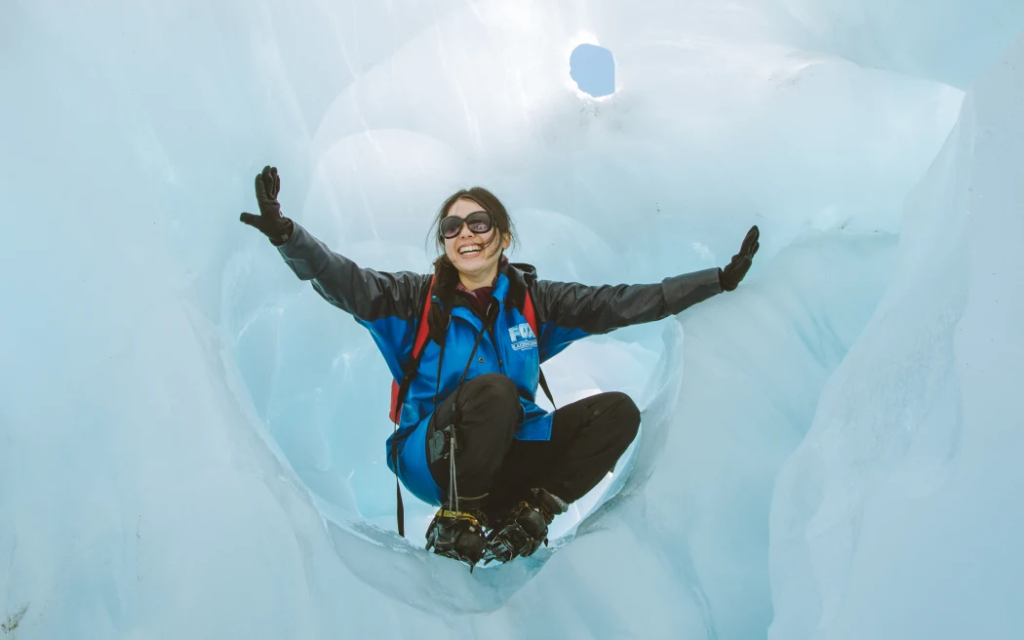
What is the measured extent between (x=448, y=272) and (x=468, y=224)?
5.4 inches

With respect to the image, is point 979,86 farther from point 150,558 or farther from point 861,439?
point 150,558

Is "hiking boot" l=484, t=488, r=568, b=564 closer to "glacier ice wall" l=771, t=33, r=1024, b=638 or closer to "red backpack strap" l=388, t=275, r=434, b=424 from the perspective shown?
"red backpack strap" l=388, t=275, r=434, b=424

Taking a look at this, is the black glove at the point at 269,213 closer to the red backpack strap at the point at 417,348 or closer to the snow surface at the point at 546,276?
the snow surface at the point at 546,276

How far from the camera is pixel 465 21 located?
2564 millimetres

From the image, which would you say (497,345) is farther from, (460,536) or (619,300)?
(460,536)

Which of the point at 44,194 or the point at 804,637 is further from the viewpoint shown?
the point at 44,194

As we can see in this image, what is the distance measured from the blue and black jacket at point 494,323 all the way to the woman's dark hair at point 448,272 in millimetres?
30

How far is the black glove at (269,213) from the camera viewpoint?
1.59 metres

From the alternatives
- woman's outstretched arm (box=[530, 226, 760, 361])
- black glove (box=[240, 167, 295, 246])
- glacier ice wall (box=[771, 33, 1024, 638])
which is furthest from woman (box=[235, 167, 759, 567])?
glacier ice wall (box=[771, 33, 1024, 638])

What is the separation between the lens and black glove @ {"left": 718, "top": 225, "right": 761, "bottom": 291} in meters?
1.86

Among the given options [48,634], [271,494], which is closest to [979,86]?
[271,494]

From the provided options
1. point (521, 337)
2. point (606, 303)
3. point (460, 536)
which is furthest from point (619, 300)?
point (460, 536)

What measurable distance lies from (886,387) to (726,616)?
64cm

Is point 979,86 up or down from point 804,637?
up
